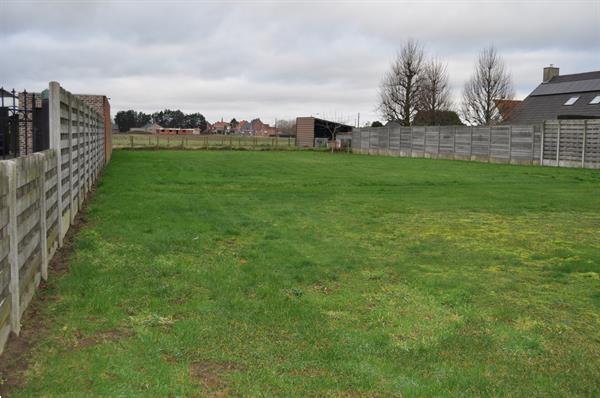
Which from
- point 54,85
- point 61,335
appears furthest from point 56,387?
point 54,85

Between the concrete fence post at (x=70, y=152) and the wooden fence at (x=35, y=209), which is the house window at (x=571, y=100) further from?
the concrete fence post at (x=70, y=152)

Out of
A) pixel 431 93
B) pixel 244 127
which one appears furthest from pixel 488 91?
pixel 244 127

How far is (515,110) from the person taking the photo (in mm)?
Result: 45844

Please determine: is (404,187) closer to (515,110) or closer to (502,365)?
(502,365)

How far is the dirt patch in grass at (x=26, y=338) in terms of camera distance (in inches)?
134

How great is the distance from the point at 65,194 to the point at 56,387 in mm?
4832

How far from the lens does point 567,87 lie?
40.9m

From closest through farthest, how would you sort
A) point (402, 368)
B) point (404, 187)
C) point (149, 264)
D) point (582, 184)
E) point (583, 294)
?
1. point (402, 368)
2. point (583, 294)
3. point (149, 264)
4. point (404, 187)
5. point (582, 184)

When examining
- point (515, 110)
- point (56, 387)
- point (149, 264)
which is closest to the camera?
point (56, 387)

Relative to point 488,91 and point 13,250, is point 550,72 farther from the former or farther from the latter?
point 13,250

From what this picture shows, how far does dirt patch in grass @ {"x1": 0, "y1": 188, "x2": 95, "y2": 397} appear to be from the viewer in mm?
3393

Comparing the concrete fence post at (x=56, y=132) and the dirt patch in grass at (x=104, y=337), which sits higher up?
the concrete fence post at (x=56, y=132)

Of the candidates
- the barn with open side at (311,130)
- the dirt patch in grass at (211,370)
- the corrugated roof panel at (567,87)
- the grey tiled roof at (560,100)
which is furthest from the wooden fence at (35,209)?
the barn with open side at (311,130)

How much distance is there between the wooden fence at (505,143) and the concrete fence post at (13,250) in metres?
24.0
